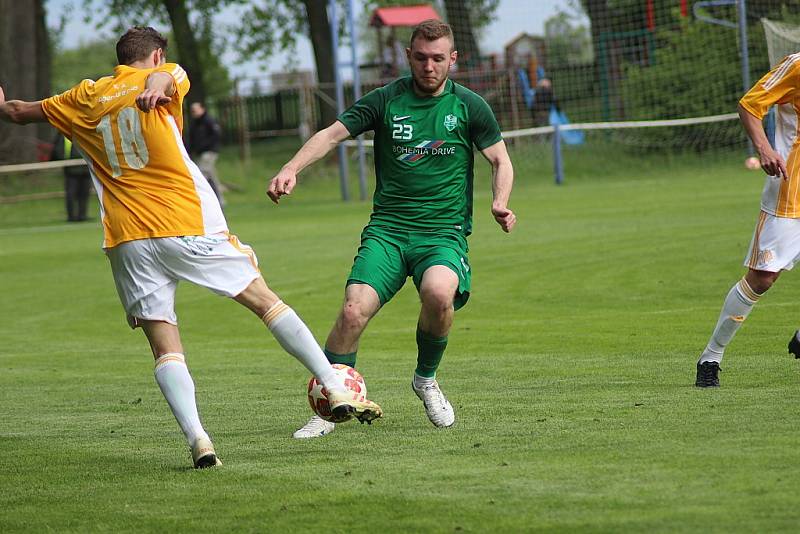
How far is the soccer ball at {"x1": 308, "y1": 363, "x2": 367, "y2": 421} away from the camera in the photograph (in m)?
6.52

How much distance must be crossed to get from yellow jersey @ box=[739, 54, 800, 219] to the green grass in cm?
103

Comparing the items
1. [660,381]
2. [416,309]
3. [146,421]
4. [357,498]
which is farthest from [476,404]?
[416,309]

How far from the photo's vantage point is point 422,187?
709 centimetres

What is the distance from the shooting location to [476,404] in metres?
7.71

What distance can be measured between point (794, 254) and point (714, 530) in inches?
133

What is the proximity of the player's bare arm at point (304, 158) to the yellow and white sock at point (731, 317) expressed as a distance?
8.23 feet

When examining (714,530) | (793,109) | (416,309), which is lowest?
(416,309)

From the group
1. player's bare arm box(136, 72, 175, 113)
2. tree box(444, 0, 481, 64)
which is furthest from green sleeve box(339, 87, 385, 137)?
tree box(444, 0, 481, 64)

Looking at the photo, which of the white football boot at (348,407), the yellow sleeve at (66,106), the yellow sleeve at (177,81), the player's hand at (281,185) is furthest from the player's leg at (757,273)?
the yellow sleeve at (66,106)

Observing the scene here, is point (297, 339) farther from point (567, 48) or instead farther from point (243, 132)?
point (243, 132)

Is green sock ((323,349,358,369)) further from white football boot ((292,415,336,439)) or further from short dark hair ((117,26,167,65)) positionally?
short dark hair ((117,26,167,65))

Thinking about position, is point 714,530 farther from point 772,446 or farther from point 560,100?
point 560,100

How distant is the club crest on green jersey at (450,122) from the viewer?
702cm

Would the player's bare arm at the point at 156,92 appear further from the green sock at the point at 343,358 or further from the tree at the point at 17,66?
the tree at the point at 17,66
